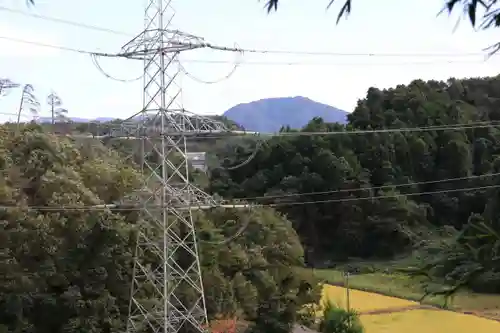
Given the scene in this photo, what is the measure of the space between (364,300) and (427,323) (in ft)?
11.6

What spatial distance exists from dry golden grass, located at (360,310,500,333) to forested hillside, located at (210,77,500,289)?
8.04 m

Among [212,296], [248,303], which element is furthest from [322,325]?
[212,296]

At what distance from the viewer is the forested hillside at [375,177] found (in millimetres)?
24875

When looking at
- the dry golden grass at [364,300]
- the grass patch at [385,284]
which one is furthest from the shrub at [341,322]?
the grass patch at [385,284]

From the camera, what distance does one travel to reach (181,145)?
29.7 ft

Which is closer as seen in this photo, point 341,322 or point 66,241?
point 66,241

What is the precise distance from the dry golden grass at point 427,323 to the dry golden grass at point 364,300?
0.93 meters

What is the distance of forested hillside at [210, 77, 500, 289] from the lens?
24875 millimetres

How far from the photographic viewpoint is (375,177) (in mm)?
26609

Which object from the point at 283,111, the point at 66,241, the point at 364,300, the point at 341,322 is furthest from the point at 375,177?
the point at 283,111

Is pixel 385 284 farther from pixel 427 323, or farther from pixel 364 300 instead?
pixel 427 323

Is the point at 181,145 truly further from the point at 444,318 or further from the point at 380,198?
Answer: the point at 380,198

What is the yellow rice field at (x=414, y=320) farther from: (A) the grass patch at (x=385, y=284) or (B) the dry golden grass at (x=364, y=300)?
(A) the grass patch at (x=385, y=284)

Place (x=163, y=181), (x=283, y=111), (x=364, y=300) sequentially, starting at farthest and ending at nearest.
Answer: (x=283, y=111), (x=364, y=300), (x=163, y=181)
